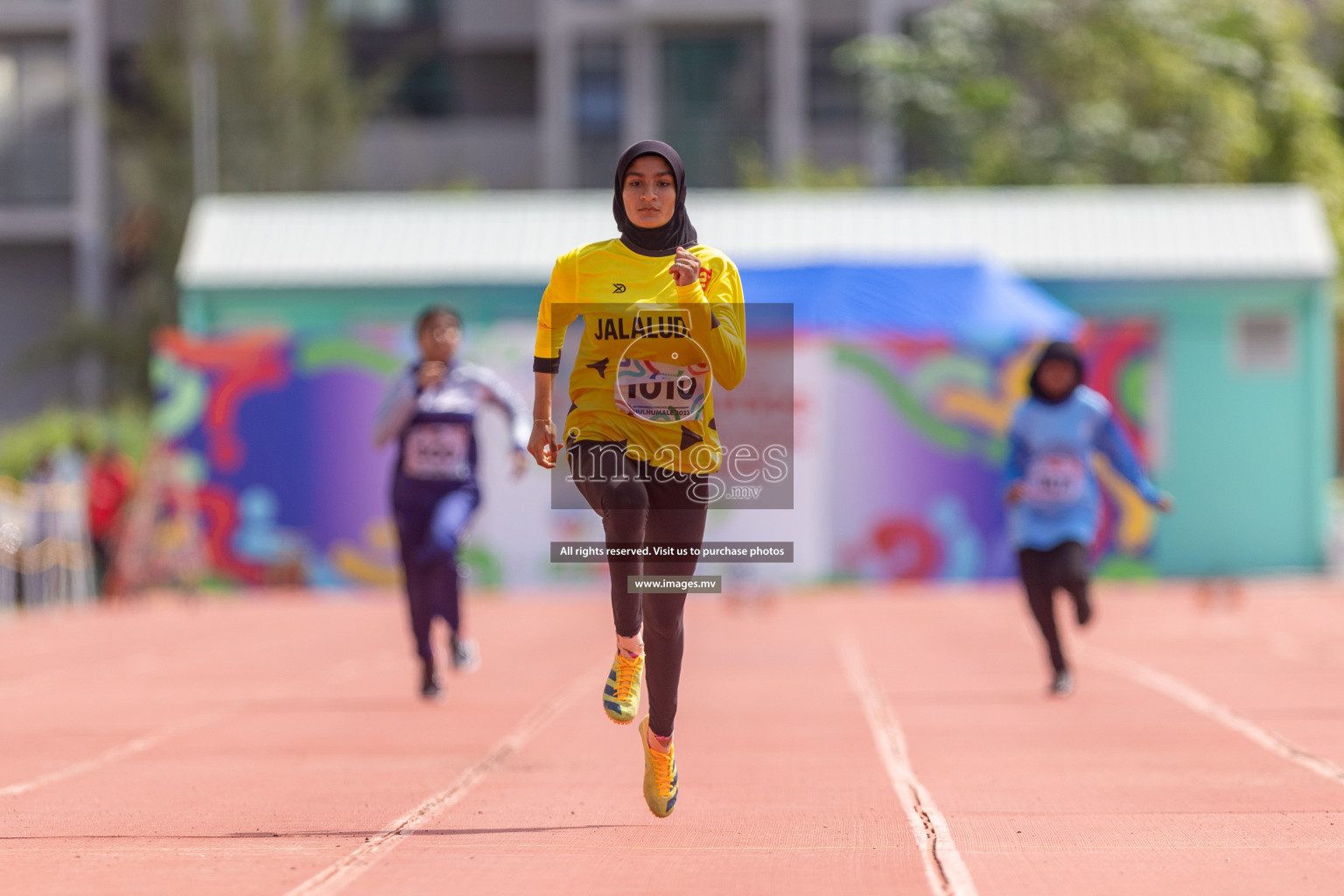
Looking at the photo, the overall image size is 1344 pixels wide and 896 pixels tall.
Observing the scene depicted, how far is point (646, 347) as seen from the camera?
7.16 metres

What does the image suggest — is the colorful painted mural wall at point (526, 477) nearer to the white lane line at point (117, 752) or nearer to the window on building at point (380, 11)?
the white lane line at point (117, 752)

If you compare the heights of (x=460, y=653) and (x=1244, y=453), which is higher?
(x=1244, y=453)

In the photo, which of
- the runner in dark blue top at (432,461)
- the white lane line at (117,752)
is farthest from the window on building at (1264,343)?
the white lane line at (117,752)

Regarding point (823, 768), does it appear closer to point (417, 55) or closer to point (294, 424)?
point (294, 424)

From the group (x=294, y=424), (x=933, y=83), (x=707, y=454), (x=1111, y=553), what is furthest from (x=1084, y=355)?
(x=707, y=454)

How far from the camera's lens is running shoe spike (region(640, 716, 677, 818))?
7.33 meters

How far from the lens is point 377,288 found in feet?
91.8

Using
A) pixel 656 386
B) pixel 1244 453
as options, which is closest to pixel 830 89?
pixel 1244 453

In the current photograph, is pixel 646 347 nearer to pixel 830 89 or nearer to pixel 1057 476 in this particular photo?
pixel 1057 476

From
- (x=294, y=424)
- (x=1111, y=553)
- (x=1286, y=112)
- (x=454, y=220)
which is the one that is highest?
(x=1286, y=112)

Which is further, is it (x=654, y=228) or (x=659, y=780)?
(x=659, y=780)

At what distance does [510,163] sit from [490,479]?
70.3 ft

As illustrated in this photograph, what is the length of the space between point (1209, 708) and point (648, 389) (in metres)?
5.51

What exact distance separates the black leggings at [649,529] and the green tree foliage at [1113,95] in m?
30.3
